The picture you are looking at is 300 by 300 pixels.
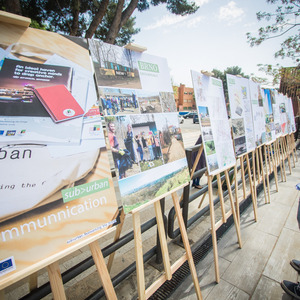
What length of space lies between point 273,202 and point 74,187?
3.62 meters

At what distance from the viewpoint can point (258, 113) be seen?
2.83m

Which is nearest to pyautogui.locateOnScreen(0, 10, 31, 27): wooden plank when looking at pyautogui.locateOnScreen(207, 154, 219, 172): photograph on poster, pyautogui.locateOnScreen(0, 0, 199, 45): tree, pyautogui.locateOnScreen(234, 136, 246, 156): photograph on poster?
pyautogui.locateOnScreen(207, 154, 219, 172): photograph on poster

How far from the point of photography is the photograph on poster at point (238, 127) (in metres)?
2.28

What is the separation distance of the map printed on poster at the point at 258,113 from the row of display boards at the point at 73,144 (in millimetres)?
1782

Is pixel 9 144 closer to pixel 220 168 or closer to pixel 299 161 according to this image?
pixel 220 168

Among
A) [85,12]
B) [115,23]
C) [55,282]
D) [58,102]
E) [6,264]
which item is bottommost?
[55,282]

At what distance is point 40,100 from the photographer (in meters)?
0.88

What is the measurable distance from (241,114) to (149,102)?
1.59 metres

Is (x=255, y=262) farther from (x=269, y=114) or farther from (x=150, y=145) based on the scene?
(x=269, y=114)

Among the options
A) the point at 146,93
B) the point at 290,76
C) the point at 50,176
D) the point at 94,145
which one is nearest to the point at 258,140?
Answer: the point at 146,93

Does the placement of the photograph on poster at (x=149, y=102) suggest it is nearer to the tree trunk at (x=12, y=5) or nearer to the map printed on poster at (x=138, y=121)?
the map printed on poster at (x=138, y=121)

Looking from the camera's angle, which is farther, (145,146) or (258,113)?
(258,113)

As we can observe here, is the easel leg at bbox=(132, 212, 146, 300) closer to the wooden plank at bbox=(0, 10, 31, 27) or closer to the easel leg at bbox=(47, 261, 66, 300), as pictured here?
the easel leg at bbox=(47, 261, 66, 300)

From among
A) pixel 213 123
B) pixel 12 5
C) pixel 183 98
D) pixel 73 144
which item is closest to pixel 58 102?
pixel 73 144
